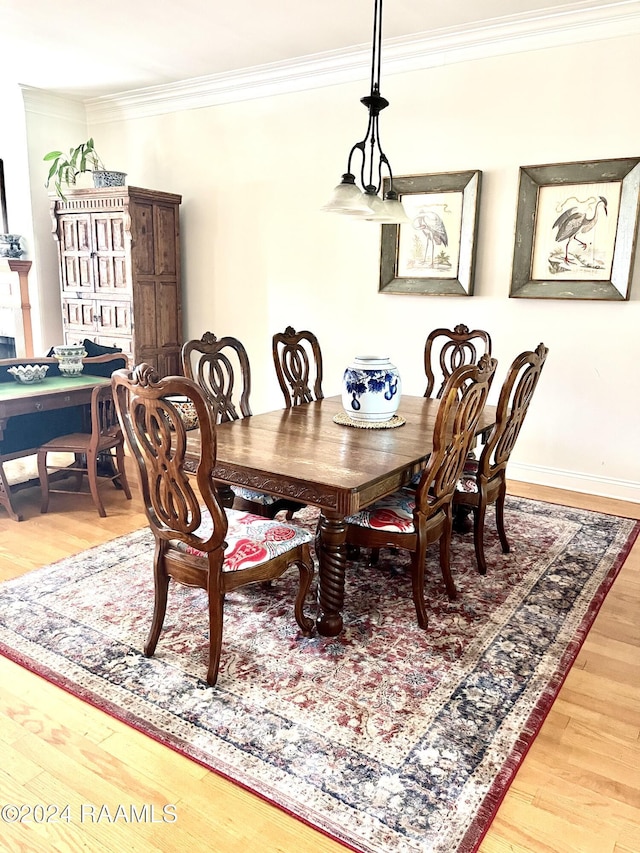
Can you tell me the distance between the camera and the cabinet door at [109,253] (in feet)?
16.9

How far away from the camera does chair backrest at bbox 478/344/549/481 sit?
269 cm

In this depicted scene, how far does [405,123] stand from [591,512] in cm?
286

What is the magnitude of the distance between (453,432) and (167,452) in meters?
1.03

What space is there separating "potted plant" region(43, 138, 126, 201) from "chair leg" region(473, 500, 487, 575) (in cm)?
409

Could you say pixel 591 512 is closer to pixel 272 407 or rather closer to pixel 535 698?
pixel 535 698

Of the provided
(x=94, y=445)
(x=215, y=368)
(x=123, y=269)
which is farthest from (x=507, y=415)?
(x=123, y=269)

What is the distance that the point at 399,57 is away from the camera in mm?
4297

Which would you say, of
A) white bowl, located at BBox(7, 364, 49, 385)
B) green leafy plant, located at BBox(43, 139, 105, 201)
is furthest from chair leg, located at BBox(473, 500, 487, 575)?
green leafy plant, located at BBox(43, 139, 105, 201)

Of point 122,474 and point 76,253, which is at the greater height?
point 76,253

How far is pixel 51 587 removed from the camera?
2.78 metres

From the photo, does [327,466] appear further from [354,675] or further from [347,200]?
[347,200]

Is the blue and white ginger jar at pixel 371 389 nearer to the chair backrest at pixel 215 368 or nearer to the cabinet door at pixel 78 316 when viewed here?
the chair backrest at pixel 215 368

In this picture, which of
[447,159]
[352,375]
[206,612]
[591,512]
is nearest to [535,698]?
[206,612]

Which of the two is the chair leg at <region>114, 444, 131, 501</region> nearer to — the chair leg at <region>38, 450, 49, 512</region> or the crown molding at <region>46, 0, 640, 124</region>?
the chair leg at <region>38, 450, 49, 512</region>
